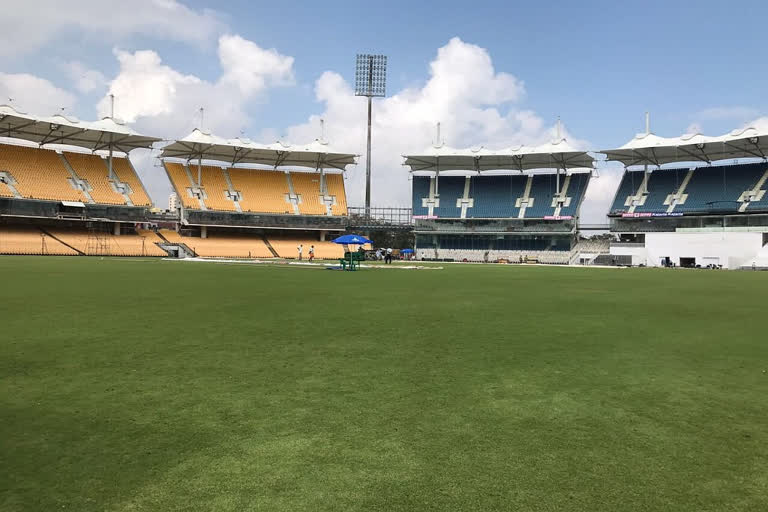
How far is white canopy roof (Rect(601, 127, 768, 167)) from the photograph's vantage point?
50375 millimetres

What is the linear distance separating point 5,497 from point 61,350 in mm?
4437

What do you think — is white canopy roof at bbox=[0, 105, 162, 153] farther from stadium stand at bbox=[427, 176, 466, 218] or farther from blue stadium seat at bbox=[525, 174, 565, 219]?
blue stadium seat at bbox=[525, 174, 565, 219]

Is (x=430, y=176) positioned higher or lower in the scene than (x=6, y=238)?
higher

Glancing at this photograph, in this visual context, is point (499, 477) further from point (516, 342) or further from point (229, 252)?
point (229, 252)

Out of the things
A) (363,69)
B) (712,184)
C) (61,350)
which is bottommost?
(61,350)

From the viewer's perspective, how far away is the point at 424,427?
4.00 metres

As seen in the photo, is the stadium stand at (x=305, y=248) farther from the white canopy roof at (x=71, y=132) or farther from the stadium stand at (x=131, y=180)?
the white canopy roof at (x=71, y=132)

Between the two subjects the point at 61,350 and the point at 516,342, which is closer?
the point at 61,350

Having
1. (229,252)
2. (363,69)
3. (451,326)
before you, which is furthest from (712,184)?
(451,326)

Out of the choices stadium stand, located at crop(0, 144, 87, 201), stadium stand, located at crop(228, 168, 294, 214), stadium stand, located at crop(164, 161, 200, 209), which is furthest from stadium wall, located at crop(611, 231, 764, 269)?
stadium stand, located at crop(0, 144, 87, 201)

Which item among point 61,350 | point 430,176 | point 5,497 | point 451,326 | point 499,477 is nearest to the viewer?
point 5,497

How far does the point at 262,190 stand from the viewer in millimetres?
62656

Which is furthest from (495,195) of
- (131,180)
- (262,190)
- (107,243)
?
(107,243)

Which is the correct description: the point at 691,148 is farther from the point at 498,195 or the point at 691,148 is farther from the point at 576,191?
the point at 498,195
